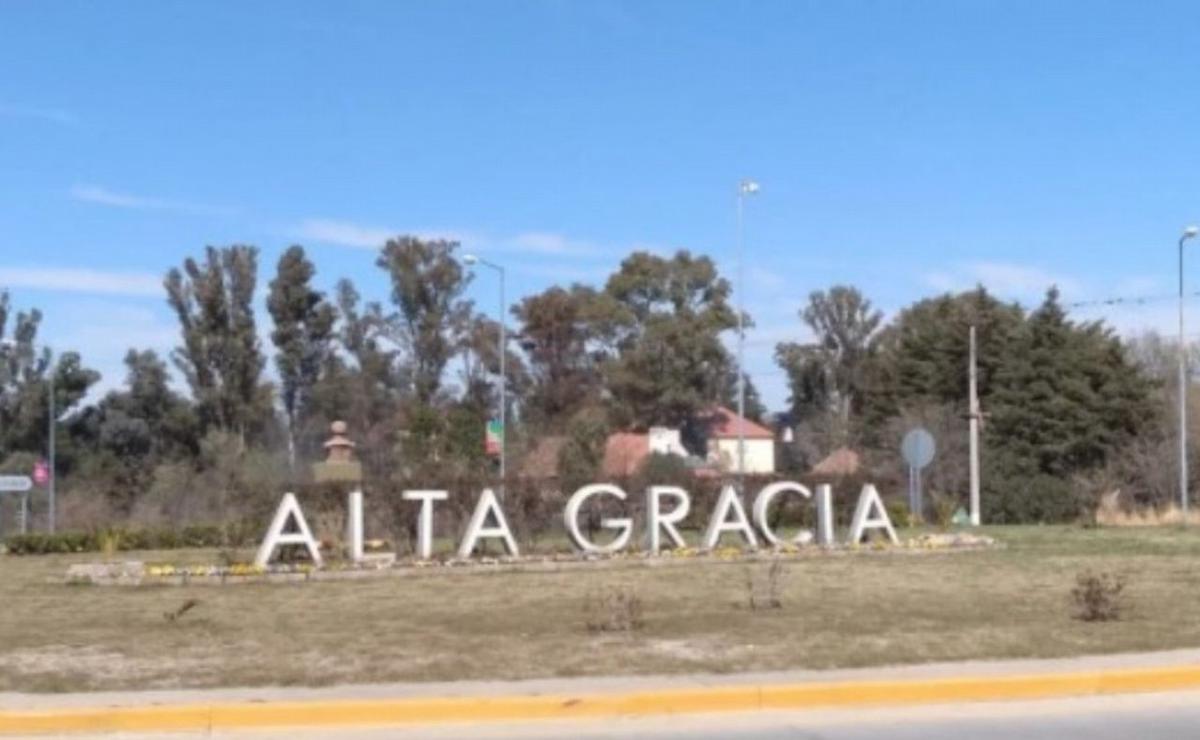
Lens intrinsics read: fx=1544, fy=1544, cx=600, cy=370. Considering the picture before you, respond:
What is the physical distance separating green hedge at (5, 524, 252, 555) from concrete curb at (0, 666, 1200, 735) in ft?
83.6

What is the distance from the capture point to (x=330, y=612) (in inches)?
696

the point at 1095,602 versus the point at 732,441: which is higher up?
the point at 732,441

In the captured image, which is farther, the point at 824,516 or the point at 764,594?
the point at 824,516

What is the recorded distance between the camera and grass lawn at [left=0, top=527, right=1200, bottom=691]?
12.6m

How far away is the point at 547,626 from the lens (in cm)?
1538

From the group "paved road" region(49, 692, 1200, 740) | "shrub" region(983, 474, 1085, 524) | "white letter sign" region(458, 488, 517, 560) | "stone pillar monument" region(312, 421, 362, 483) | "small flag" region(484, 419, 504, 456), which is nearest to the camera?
"paved road" region(49, 692, 1200, 740)

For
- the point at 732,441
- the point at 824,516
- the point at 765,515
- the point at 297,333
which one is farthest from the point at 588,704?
the point at 732,441

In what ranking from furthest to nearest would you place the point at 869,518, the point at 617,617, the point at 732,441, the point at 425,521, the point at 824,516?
the point at 732,441
the point at 869,518
the point at 824,516
the point at 425,521
the point at 617,617

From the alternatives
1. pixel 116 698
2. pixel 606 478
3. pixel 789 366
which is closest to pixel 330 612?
pixel 116 698

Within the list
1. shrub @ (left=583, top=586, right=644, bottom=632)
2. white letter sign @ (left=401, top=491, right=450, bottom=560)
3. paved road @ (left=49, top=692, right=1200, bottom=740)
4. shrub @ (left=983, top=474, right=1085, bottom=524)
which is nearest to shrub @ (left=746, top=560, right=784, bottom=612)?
shrub @ (left=583, top=586, right=644, bottom=632)

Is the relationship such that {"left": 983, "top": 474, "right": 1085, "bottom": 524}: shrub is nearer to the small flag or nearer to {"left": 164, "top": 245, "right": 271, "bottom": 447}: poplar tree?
the small flag

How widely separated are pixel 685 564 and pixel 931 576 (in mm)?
4598

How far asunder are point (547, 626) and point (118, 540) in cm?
2364

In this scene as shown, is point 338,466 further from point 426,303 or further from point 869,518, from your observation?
point 426,303
